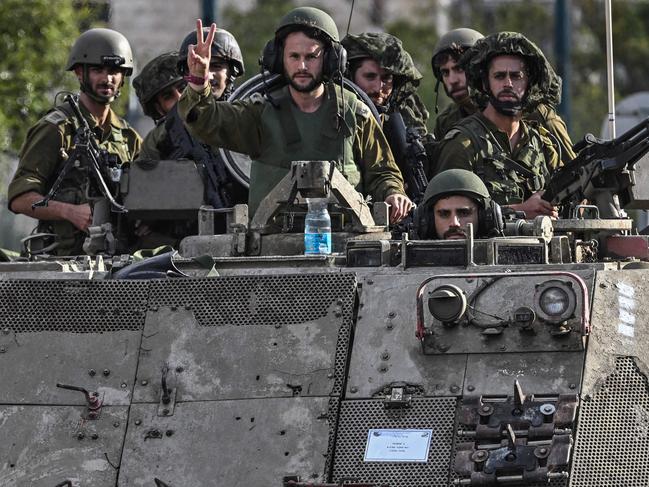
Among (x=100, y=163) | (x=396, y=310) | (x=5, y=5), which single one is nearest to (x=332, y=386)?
(x=396, y=310)

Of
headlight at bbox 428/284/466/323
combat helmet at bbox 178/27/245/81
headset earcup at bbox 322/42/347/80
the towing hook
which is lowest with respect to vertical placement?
the towing hook

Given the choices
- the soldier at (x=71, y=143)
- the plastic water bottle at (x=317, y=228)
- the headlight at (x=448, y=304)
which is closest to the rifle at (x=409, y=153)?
the plastic water bottle at (x=317, y=228)

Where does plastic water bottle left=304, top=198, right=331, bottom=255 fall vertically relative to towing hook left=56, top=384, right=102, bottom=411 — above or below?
above

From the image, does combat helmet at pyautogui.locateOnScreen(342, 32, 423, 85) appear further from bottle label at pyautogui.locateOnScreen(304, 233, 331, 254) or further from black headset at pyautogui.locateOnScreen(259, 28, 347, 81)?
bottle label at pyautogui.locateOnScreen(304, 233, 331, 254)

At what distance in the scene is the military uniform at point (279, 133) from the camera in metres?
13.1

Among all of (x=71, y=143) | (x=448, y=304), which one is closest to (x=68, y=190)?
(x=71, y=143)

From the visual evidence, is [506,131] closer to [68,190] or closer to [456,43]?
[456,43]

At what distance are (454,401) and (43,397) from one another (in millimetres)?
2384

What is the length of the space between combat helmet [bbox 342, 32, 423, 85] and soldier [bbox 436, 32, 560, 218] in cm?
94

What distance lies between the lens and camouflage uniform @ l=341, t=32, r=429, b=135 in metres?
15.8

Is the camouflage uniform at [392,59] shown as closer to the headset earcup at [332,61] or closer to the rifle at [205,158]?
the rifle at [205,158]

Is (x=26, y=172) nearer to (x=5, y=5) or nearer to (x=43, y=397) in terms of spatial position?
(x=43, y=397)

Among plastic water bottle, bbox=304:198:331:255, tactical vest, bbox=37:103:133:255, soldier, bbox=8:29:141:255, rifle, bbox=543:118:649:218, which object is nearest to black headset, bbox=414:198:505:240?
plastic water bottle, bbox=304:198:331:255

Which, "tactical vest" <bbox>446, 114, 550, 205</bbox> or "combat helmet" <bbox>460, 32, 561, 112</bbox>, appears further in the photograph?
"combat helmet" <bbox>460, 32, 561, 112</bbox>
